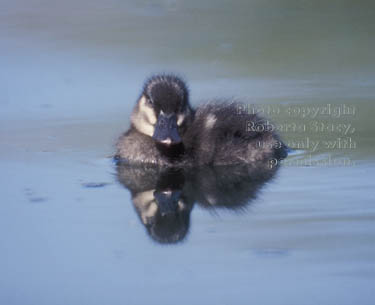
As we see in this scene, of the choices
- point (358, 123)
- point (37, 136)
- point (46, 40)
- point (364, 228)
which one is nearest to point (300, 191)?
point (364, 228)

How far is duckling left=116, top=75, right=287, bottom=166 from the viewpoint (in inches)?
262

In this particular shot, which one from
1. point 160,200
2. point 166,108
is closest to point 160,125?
point 166,108

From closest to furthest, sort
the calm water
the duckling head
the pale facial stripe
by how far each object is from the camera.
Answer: the calm water → the duckling head → the pale facial stripe

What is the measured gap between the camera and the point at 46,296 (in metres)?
4.25

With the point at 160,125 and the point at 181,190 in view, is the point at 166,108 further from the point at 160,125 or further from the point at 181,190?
the point at 181,190

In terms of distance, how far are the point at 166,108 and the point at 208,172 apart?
0.53 meters

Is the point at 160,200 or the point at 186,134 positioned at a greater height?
the point at 160,200

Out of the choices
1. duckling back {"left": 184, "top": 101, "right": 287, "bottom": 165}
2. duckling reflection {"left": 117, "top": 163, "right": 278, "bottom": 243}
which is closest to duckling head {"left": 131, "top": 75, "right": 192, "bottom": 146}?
duckling back {"left": 184, "top": 101, "right": 287, "bottom": 165}

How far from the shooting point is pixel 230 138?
6.75 meters

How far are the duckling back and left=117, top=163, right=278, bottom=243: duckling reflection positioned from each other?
3.6 inches

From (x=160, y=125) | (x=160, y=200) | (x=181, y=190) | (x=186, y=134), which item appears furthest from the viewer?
(x=186, y=134)

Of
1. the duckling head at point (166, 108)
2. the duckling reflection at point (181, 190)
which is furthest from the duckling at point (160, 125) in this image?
the duckling reflection at point (181, 190)

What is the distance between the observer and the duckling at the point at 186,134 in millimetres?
6648

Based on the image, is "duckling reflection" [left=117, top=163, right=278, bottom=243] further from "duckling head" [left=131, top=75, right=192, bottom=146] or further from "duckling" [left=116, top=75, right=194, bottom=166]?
"duckling head" [left=131, top=75, right=192, bottom=146]
